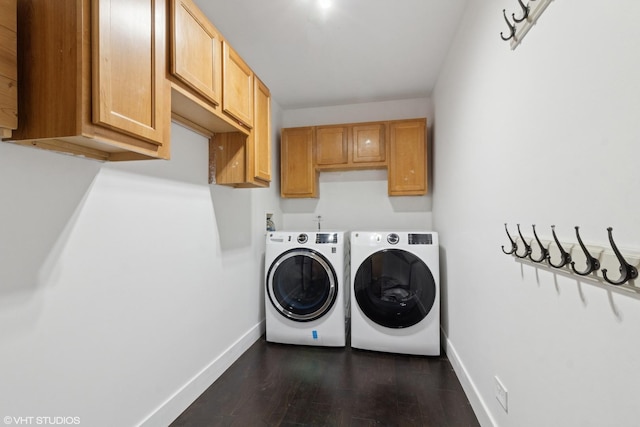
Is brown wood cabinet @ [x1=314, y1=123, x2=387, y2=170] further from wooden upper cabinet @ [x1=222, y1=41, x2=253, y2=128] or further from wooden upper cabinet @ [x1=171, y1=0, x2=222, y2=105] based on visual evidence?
wooden upper cabinet @ [x1=171, y1=0, x2=222, y2=105]

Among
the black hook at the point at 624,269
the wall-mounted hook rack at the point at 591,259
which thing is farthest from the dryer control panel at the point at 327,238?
the black hook at the point at 624,269

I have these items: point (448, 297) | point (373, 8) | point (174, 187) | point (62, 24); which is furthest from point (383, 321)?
point (62, 24)

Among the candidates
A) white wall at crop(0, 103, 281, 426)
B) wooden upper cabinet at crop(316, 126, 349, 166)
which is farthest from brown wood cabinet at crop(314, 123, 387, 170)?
white wall at crop(0, 103, 281, 426)

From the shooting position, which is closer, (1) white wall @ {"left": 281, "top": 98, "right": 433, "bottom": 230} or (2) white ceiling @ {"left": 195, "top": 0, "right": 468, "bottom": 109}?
(2) white ceiling @ {"left": 195, "top": 0, "right": 468, "bottom": 109}

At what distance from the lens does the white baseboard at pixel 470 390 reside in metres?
1.52

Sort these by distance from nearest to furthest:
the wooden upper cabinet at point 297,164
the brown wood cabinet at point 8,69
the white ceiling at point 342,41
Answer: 1. the brown wood cabinet at point 8,69
2. the white ceiling at point 342,41
3. the wooden upper cabinet at point 297,164

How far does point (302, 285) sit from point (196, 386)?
44.7 inches

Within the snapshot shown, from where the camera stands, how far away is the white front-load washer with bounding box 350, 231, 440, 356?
7.91 feet

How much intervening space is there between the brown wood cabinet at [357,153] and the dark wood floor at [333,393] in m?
1.70

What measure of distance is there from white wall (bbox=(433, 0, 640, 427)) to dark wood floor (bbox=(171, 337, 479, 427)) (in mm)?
318

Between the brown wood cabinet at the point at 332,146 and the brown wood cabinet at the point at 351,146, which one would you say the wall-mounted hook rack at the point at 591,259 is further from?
the brown wood cabinet at the point at 332,146

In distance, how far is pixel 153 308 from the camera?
60.4 inches

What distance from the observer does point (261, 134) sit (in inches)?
86.6

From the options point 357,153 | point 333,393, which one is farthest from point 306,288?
point 357,153
